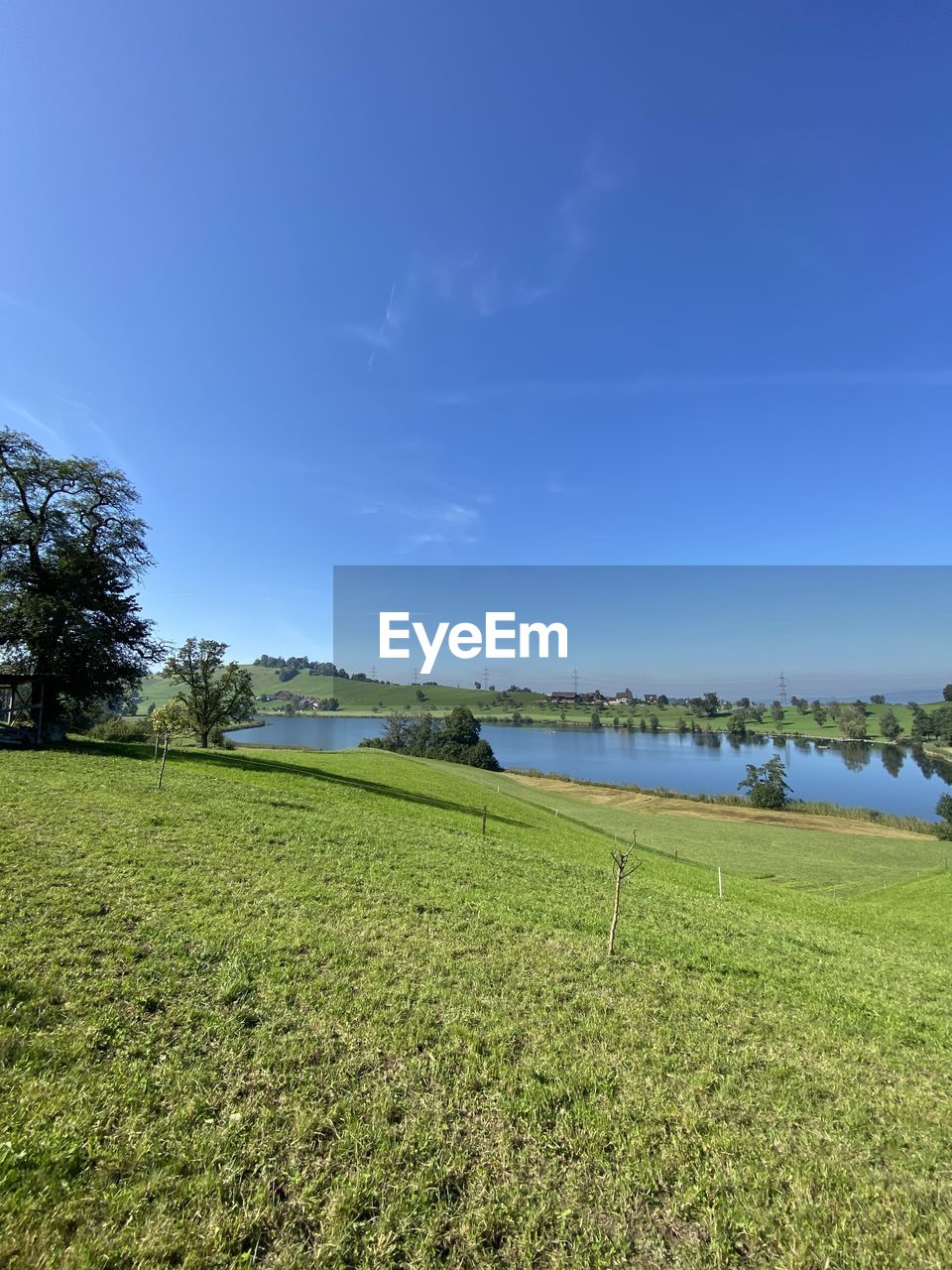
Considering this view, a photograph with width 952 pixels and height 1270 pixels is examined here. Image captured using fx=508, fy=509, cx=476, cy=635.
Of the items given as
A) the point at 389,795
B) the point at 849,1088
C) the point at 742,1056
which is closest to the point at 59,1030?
the point at 742,1056

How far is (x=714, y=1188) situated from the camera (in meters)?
3.69

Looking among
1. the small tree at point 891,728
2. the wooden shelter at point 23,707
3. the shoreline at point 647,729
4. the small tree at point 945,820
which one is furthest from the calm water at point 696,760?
the wooden shelter at point 23,707

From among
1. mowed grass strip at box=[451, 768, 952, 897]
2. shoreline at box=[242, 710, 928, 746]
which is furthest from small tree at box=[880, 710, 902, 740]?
mowed grass strip at box=[451, 768, 952, 897]

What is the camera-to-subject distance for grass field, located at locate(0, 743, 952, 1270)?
3.19 m

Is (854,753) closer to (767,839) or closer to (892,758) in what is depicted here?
(892,758)

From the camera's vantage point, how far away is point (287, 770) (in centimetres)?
2662

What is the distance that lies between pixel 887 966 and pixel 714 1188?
→ 406 inches

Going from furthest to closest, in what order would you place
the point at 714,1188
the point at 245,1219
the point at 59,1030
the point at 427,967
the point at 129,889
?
the point at 129,889 < the point at 427,967 < the point at 59,1030 < the point at 714,1188 < the point at 245,1219

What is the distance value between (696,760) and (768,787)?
47661 millimetres

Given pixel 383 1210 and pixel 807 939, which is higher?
pixel 383 1210

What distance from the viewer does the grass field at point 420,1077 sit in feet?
10.5

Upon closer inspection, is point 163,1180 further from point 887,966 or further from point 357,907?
point 887,966

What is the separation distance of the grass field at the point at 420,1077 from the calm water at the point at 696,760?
6802cm

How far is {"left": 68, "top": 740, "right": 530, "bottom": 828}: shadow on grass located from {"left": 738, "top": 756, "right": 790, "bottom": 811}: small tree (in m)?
44.5
